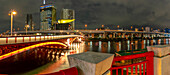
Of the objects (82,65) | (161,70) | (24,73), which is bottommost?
(24,73)

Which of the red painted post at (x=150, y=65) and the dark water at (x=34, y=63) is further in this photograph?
the dark water at (x=34, y=63)

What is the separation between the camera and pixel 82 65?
1933 millimetres

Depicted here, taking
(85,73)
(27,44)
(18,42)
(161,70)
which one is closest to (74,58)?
(85,73)

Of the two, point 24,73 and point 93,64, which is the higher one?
point 93,64

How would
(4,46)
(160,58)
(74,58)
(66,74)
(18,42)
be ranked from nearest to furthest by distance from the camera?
1. (66,74)
2. (74,58)
3. (160,58)
4. (4,46)
5. (18,42)

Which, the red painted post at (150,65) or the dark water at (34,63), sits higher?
Answer: the red painted post at (150,65)

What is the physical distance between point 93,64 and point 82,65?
0.30 meters

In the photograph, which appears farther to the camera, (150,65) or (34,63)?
(34,63)

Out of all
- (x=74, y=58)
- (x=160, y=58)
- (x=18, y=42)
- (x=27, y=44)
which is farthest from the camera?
(x=27, y=44)

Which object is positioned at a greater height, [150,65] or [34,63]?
[150,65]

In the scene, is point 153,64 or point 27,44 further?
point 27,44

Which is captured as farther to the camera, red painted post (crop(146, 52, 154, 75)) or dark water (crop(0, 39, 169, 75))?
dark water (crop(0, 39, 169, 75))

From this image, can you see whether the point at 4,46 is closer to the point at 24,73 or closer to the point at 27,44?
the point at 27,44

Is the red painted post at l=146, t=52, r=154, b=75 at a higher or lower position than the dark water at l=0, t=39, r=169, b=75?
higher
